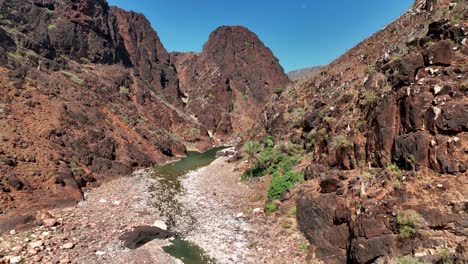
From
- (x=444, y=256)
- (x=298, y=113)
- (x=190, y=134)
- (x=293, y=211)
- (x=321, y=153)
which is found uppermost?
(x=298, y=113)

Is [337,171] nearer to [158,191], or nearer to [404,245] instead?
[404,245]

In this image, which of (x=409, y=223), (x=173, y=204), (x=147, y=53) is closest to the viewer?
(x=409, y=223)

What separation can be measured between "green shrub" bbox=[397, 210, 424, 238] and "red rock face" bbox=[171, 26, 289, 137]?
328 feet

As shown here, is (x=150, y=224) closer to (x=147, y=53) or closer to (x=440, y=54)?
(x=440, y=54)

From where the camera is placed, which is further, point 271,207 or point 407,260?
point 271,207

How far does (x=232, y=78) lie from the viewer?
471ft

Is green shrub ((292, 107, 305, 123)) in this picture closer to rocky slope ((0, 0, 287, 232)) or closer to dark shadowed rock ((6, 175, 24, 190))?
rocky slope ((0, 0, 287, 232))

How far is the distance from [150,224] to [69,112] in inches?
975

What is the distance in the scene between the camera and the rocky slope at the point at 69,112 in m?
23.1

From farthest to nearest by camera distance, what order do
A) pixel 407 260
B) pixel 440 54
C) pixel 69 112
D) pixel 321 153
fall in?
1. pixel 69 112
2. pixel 321 153
3. pixel 440 54
4. pixel 407 260

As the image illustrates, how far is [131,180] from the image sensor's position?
32.9 meters

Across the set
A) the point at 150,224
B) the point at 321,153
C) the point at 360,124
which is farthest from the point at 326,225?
the point at 150,224

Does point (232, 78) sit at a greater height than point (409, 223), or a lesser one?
greater

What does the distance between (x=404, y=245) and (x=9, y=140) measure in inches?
1134
